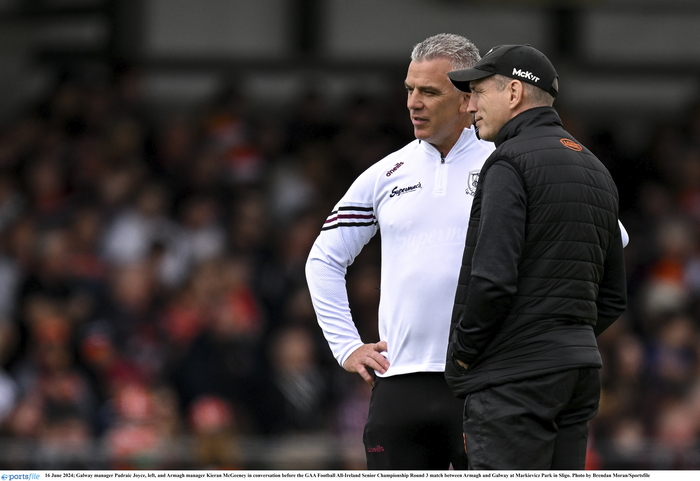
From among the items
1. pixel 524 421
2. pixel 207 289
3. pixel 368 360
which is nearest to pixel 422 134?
pixel 368 360

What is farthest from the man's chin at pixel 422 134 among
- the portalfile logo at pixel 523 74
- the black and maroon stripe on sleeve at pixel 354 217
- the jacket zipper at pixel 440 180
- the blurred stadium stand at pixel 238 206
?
the blurred stadium stand at pixel 238 206

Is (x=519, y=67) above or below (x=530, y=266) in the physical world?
above

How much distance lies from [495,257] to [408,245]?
28.9 inches

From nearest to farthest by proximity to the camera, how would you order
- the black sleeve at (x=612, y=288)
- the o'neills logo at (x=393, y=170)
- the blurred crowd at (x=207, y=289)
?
the black sleeve at (x=612, y=288) → the o'neills logo at (x=393, y=170) → the blurred crowd at (x=207, y=289)

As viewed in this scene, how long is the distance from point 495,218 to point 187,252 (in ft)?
19.6

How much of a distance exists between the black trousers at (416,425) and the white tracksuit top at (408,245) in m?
0.06

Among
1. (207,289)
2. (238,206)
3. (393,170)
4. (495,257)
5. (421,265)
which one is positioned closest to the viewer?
(495,257)

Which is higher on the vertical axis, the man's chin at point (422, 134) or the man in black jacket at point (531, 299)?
the man's chin at point (422, 134)

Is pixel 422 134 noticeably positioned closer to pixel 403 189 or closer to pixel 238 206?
pixel 403 189

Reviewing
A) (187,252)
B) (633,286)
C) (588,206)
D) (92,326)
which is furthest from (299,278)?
(588,206)

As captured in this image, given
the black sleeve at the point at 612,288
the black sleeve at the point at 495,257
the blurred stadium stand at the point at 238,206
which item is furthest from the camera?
the blurred stadium stand at the point at 238,206

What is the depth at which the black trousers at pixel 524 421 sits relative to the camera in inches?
126

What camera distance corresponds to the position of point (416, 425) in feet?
12.6

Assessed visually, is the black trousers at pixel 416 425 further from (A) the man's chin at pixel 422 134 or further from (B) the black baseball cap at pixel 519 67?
(B) the black baseball cap at pixel 519 67
